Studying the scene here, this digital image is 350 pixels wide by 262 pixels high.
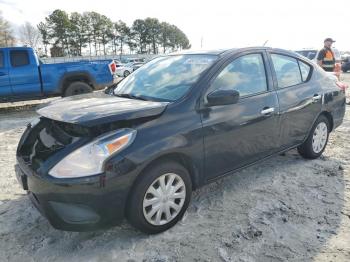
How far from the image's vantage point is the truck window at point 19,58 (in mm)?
9406

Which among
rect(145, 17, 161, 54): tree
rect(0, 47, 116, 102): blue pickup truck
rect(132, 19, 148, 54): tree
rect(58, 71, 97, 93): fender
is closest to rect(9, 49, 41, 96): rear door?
rect(0, 47, 116, 102): blue pickup truck

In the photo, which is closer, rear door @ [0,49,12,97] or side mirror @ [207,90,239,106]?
side mirror @ [207,90,239,106]

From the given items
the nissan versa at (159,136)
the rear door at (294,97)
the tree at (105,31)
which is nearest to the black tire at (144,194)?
the nissan versa at (159,136)

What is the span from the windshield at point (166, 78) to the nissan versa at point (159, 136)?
0.01 meters

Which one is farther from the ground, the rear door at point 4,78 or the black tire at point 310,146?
the rear door at point 4,78

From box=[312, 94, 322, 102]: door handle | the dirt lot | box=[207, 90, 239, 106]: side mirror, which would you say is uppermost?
box=[207, 90, 239, 106]: side mirror

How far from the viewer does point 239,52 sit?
3775mm

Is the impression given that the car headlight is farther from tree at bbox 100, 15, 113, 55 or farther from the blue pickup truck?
tree at bbox 100, 15, 113, 55

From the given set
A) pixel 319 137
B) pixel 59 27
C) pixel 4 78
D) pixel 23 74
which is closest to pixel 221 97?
pixel 319 137

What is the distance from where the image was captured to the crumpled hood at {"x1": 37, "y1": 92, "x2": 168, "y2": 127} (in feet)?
9.10

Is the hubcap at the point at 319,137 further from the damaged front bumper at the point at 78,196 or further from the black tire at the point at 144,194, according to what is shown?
the damaged front bumper at the point at 78,196

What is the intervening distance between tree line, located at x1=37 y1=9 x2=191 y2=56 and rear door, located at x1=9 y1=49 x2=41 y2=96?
175ft

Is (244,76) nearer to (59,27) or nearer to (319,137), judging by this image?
(319,137)

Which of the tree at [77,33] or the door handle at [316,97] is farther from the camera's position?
the tree at [77,33]
